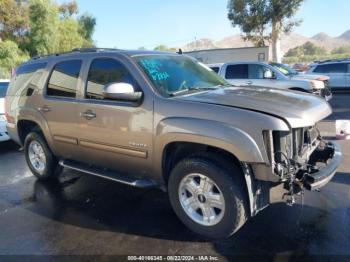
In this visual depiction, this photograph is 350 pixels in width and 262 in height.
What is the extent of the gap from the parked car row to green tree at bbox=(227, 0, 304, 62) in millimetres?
24608

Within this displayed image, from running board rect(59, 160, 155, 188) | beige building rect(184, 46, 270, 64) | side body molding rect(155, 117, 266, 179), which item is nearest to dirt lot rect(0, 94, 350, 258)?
running board rect(59, 160, 155, 188)

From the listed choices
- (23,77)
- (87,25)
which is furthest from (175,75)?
(87,25)

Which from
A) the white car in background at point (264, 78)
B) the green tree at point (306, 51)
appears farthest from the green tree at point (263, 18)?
the green tree at point (306, 51)

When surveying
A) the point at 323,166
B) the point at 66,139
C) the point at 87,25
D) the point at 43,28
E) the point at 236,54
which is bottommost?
the point at 323,166

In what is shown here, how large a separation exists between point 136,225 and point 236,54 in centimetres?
2449

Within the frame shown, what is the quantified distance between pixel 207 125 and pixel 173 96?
663 mm

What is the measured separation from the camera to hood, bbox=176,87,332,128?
11.4 ft

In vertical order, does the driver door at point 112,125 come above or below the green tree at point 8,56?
below

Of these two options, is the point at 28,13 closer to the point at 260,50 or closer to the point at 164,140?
the point at 260,50

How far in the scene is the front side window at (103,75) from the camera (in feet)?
14.6

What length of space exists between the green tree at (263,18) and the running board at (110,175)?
25252mm

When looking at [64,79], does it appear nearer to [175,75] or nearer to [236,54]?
[175,75]

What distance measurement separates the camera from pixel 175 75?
177 inches

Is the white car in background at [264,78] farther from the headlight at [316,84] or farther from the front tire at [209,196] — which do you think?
the front tire at [209,196]
